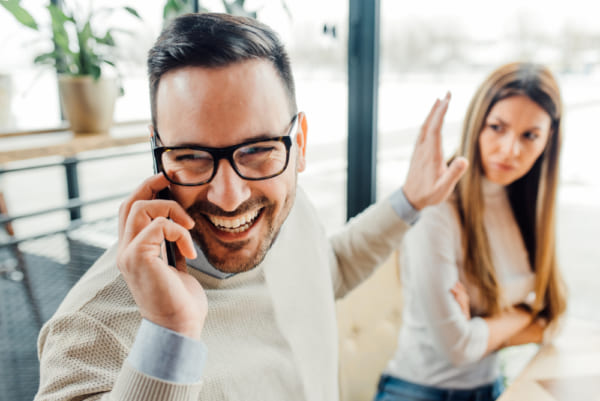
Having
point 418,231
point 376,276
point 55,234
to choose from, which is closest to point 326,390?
point 418,231

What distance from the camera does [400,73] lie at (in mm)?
2291

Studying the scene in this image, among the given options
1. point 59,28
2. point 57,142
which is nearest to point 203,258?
point 57,142

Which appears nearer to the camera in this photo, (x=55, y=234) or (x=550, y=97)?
(x=550, y=97)

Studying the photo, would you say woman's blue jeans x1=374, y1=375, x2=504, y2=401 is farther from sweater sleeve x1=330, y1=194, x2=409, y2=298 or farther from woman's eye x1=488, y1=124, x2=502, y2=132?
woman's eye x1=488, y1=124, x2=502, y2=132

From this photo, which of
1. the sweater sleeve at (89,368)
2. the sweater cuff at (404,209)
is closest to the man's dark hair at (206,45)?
the sweater sleeve at (89,368)

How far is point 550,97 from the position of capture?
5.01ft

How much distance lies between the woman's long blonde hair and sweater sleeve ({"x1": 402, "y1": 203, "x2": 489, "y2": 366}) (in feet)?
0.25

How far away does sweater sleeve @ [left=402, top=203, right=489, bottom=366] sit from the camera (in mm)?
1408

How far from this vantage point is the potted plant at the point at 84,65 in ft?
4.97

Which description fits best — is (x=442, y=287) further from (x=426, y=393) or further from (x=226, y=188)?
(x=226, y=188)

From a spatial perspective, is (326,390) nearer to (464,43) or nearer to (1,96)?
(1,96)

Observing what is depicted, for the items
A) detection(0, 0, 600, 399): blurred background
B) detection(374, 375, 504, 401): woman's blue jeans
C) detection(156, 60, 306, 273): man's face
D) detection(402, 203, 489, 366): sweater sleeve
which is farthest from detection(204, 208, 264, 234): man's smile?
detection(374, 375, 504, 401): woman's blue jeans

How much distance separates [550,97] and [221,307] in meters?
1.28

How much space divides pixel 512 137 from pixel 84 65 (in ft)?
4.82
